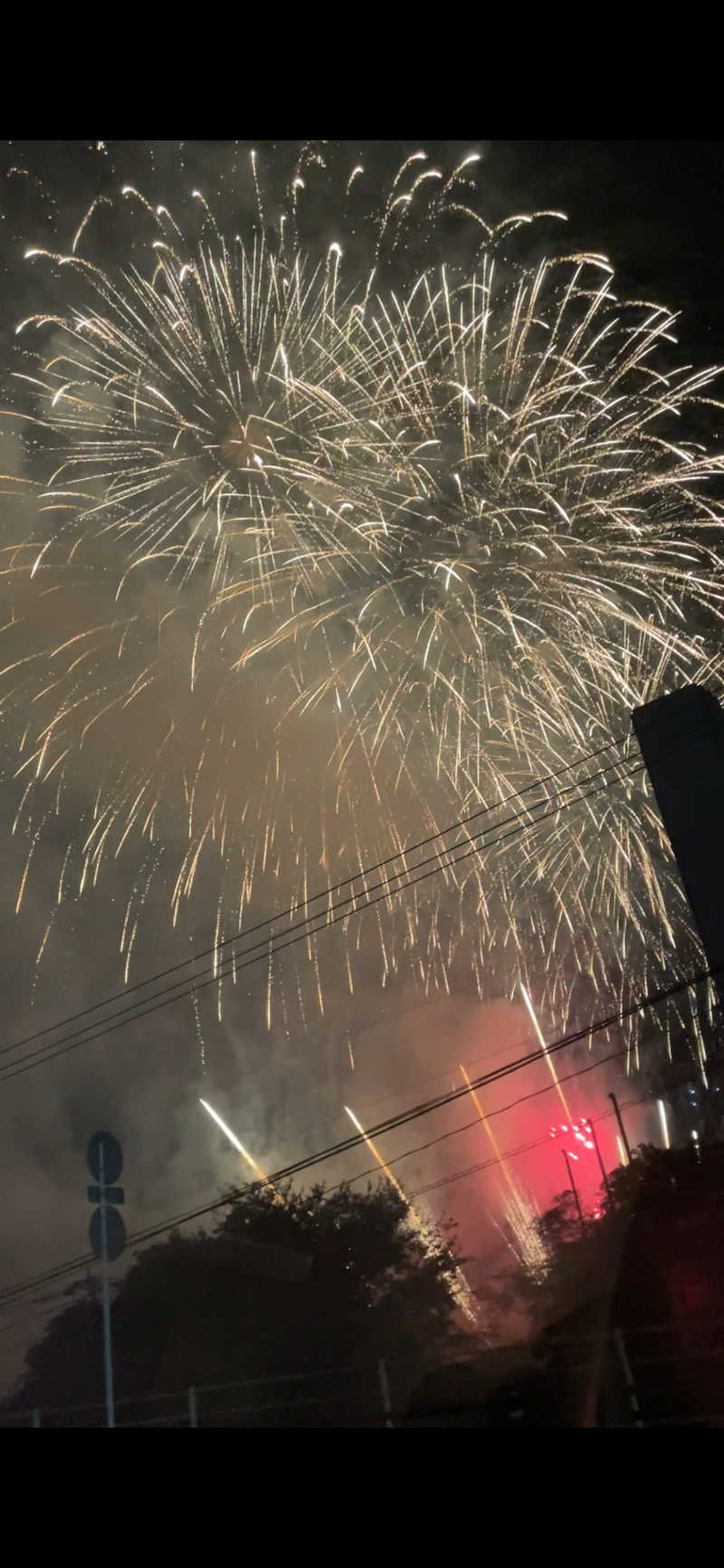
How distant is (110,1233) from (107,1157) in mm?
835

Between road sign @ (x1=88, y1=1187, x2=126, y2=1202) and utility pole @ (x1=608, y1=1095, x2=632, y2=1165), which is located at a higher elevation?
road sign @ (x1=88, y1=1187, x2=126, y2=1202)

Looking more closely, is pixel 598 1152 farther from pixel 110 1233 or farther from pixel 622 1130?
Result: pixel 110 1233

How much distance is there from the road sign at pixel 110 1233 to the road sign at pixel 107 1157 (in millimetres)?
402

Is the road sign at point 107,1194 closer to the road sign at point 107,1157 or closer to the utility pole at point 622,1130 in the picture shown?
the road sign at point 107,1157

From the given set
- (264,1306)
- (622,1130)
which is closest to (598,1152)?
(622,1130)

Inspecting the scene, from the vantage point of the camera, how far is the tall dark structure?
11.9m

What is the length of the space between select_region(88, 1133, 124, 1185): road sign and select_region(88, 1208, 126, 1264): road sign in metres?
0.40

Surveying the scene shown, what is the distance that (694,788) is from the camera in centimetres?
1201

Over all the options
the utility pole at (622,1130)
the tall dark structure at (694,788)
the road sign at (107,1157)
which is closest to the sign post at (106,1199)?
the road sign at (107,1157)

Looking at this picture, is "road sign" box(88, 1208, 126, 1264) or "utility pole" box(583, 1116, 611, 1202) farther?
"utility pole" box(583, 1116, 611, 1202)

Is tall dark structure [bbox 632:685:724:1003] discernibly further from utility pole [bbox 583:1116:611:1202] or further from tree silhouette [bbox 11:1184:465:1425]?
tree silhouette [bbox 11:1184:465:1425]

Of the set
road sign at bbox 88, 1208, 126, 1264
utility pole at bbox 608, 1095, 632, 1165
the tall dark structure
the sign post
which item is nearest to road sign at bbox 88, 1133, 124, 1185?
the sign post

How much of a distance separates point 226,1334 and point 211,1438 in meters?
33.1

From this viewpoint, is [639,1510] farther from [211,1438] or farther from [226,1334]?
[226,1334]
